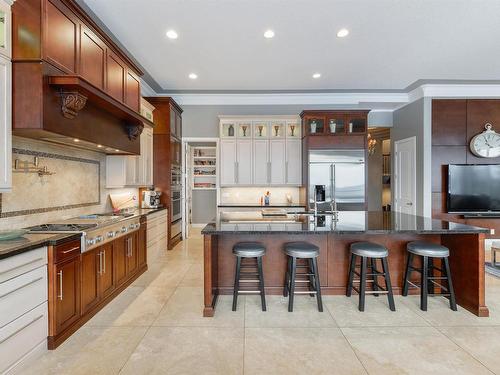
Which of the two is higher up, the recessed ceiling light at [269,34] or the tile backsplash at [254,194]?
the recessed ceiling light at [269,34]

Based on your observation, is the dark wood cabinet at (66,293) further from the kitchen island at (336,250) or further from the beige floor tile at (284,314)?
the beige floor tile at (284,314)

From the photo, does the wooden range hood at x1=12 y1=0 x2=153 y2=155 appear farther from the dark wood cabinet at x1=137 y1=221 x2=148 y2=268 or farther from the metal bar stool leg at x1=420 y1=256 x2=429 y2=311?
the metal bar stool leg at x1=420 y1=256 x2=429 y2=311

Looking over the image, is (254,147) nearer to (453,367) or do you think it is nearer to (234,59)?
(234,59)

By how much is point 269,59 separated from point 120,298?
3903mm

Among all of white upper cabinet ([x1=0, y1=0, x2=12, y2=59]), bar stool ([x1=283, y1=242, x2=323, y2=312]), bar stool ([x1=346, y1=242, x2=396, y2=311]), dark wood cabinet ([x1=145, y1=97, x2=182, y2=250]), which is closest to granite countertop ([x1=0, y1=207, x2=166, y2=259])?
white upper cabinet ([x1=0, y1=0, x2=12, y2=59])

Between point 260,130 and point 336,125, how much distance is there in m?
1.58

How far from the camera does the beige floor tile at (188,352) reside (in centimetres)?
193

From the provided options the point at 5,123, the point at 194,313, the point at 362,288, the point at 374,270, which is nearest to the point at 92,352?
the point at 194,313

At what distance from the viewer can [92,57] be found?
2.90 meters

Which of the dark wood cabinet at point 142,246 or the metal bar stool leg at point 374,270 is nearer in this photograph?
the metal bar stool leg at point 374,270

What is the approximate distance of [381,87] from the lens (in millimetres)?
5559

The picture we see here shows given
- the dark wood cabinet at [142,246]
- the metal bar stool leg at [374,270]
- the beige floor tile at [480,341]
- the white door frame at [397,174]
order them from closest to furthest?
the beige floor tile at [480,341]
the metal bar stool leg at [374,270]
the dark wood cabinet at [142,246]
the white door frame at [397,174]

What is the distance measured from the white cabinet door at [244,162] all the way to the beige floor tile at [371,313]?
331 cm

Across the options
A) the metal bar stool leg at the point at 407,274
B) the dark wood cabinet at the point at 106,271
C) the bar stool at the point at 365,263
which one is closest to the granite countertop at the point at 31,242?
the dark wood cabinet at the point at 106,271
